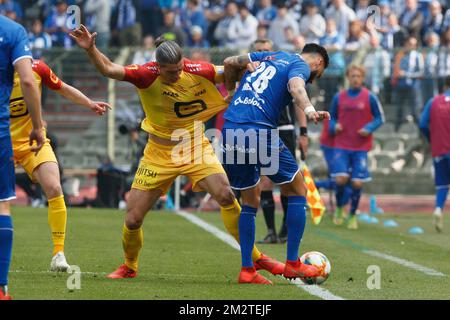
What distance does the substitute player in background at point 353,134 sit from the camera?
18.1 m

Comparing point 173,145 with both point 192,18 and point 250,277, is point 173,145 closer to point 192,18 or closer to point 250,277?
point 250,277

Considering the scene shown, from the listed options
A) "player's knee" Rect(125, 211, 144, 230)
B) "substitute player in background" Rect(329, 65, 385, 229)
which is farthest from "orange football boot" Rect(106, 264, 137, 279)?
"substitute player in background" Rect(329, 65, 385, 229)

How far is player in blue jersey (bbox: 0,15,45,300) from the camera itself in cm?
832

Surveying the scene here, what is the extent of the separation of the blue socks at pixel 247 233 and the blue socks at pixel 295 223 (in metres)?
0.33

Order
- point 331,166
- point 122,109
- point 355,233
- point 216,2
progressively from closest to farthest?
point 355,233
point 331,166
point 122,109
point 216,2

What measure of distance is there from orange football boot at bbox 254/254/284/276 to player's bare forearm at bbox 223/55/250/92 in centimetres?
162

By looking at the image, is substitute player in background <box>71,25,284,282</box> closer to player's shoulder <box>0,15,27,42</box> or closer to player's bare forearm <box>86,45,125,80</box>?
player's bare forearm <box>86,45,125,80</box>

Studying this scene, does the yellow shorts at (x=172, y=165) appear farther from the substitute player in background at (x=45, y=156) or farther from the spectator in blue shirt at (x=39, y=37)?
the spectator in blue shirt at (x=39, y=37)

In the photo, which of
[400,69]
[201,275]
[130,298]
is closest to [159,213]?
[400,69]

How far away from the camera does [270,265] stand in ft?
35.1

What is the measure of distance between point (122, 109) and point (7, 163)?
16.2 meters

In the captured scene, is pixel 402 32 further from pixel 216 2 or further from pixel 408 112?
pixel 216 2

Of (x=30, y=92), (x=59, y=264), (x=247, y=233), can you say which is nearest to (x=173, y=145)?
(x=247, y=233)

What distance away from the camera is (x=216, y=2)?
27.7 m
